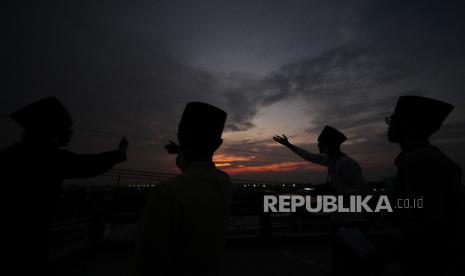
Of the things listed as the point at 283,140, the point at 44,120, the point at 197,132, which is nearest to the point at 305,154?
the point at 283,140

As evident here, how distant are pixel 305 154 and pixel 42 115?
164 inches

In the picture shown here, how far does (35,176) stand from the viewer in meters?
1.95

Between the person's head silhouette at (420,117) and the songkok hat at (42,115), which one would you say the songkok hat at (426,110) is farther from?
the songkok hat at (42,115)

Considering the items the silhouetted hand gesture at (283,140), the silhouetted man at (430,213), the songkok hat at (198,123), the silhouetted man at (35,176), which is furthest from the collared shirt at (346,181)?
the silhouetted man at (35,176)

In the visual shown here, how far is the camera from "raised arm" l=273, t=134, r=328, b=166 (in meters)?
4.45

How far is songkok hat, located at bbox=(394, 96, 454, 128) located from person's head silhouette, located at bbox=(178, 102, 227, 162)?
1.52 m

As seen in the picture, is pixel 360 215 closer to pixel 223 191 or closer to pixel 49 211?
pixel 223 191

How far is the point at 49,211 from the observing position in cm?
202

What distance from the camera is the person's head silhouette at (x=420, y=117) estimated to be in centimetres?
181

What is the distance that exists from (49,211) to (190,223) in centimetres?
158

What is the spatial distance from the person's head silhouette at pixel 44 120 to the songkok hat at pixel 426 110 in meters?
2.95

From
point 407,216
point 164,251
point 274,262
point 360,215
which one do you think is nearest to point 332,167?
point 360,215

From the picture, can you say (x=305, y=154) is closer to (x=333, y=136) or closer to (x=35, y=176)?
(x=333, y=136)

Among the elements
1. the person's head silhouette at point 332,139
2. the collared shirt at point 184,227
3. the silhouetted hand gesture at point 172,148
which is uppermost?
the person's head silhouette at point 332,139
